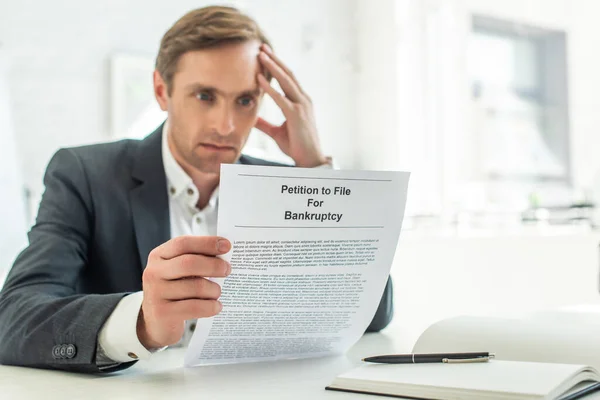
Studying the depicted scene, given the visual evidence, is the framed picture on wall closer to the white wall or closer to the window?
the white wall

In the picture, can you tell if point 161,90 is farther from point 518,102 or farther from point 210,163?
point 518,102

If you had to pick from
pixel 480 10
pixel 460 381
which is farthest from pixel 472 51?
pixel 460 381

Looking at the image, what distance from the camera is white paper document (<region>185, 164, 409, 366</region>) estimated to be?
0.83 m

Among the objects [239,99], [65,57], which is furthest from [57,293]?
[65,57]

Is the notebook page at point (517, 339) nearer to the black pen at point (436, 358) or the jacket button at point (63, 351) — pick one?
the black pen at point (436, 358)

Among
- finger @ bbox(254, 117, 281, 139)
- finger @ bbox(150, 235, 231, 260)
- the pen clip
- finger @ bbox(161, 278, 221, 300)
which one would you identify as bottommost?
the pen clip

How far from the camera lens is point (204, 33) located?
4.80 feet

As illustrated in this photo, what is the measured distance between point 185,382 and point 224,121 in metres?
0.70

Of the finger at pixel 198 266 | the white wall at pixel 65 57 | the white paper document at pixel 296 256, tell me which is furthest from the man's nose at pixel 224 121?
the white wall at pixel 65 57

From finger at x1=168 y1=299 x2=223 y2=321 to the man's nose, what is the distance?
2.16ft

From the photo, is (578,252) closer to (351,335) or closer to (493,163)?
(493,163)

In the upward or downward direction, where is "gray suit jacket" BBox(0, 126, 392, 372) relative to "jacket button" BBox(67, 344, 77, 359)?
upward

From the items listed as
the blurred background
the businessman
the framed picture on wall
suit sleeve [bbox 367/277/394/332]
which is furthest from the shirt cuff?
the blurred background

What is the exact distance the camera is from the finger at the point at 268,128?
1611 millimetres
